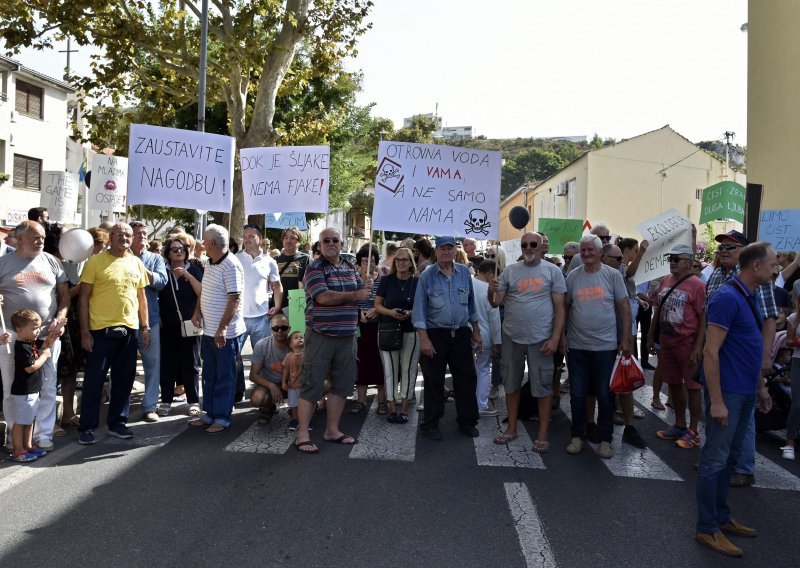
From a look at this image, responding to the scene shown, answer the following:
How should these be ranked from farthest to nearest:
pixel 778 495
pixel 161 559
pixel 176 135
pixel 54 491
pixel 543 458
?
pixel 176 135, pixel 543 458, pixel 778 495, pixel 54 491, pixel 161 559

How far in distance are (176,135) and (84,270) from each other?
9.40 ft

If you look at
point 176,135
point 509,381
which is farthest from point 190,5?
point 509,381

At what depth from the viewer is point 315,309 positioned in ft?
20.8

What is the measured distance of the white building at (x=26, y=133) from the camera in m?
31.2

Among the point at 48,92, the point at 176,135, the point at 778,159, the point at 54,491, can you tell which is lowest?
the point at 54,491

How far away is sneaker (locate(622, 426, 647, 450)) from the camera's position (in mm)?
6664

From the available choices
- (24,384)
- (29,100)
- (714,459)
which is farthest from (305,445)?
(29,100)

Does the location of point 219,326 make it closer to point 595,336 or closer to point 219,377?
point 219,377

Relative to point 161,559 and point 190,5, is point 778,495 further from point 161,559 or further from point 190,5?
point 190,5

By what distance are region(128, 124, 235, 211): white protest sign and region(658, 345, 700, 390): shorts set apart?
5215mm

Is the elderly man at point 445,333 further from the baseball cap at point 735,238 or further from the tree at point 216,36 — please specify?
the tree at point 216,36

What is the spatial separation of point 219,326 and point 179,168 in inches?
109

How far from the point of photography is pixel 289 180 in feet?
28.3

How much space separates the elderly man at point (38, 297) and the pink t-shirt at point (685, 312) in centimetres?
560
